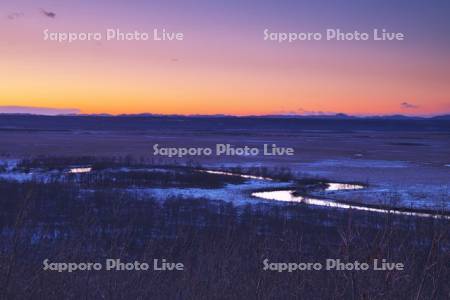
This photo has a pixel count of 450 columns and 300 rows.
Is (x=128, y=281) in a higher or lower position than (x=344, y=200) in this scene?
higher

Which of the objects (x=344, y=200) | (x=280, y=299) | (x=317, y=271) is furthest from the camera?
(x=344, y=200)

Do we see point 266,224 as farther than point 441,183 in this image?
No

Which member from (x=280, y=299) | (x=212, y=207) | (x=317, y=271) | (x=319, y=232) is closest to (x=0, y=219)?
(x=212, y=207)

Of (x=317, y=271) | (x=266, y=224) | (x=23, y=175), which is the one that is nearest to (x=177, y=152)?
(x=23, y=175)

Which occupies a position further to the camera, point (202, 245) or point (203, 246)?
point (203, 246)

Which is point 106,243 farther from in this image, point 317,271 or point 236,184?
point 236,184

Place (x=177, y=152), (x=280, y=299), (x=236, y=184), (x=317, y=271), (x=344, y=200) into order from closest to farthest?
(x=280, y=299), (x=317, y=271), (x=344, y=200), (x=236, y=184), (x=177, y=152)

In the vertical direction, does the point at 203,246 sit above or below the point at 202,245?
below
